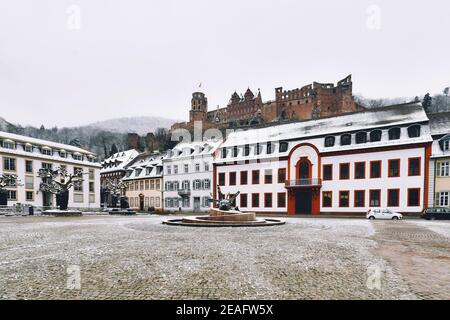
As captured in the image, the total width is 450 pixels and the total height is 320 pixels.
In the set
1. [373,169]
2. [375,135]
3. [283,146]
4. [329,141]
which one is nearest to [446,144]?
[375,135]

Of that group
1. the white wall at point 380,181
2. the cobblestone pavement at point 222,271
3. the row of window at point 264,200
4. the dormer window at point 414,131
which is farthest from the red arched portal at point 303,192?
the cobblestone pavement at point 222,271

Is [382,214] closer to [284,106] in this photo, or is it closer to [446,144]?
[446,144]

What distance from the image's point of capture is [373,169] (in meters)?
31.7

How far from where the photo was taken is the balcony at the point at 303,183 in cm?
3441

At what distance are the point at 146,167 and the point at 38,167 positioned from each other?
18.2 m

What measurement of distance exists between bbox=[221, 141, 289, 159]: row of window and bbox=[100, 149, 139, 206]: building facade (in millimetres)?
30251

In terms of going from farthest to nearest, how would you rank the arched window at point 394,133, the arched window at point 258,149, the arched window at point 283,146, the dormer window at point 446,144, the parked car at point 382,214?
the arched window at point 258,149, the arched window at point 283,146, the arched window at point 394,133, the dormer window at point 446,144, the parked car at point 382,214

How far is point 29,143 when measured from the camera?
4578cm

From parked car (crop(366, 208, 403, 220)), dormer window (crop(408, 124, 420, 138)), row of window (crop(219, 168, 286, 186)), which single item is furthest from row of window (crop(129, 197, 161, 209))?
dormer window (crop(408, 124, 420, 138))

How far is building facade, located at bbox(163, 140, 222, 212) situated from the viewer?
146 ft

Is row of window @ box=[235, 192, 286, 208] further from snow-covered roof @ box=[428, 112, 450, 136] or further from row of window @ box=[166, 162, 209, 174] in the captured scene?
snow-covered roof @ box=[428, 112, 450, 136]

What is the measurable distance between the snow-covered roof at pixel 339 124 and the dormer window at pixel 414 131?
62 centimetres

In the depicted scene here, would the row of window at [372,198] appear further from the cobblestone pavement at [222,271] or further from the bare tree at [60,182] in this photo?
the bare tree at [60,182]
